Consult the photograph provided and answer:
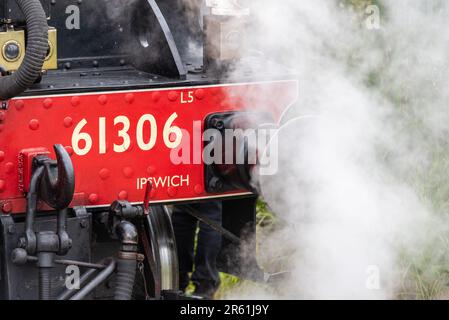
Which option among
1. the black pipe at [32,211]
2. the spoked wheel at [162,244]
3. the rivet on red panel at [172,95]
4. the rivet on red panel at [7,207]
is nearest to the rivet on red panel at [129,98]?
the rivet on red panel at [172,95]

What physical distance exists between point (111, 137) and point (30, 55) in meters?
0.38

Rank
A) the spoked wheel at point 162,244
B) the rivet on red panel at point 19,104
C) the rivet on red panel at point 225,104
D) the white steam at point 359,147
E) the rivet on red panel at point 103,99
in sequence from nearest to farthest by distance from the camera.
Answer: the rivet on red panel at point 19,104 < the rivet on red panel at point 103,99 < the rivet on red panel at point 225,104 < the white steam at point 359,147 < the spoked wheel at point 162,244

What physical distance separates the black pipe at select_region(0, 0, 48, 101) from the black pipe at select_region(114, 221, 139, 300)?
1.70 ft

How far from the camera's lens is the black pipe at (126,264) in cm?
285

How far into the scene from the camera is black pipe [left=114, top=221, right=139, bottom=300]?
285 centimetres

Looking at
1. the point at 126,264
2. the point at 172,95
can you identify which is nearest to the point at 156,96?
the point at 172,95

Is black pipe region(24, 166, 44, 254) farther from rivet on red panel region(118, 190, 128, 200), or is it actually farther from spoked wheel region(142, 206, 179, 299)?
spoked wheel region(142, 206, 179, 299)

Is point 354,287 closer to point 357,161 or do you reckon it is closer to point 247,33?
point 357,161

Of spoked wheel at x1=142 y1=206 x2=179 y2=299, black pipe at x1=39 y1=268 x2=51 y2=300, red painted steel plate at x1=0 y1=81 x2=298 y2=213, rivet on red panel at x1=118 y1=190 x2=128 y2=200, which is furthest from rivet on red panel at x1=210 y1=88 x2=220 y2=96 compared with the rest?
black pipe at x1=39 y1=268 x2=51 y2=300

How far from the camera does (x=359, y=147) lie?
371 centimetres

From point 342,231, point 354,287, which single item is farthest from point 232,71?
point 354,287

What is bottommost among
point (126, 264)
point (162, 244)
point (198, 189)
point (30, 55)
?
point (162, 244)

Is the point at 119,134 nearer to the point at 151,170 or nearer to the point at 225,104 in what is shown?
the point at 151,170

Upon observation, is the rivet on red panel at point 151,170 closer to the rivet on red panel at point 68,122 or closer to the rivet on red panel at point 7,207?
the rivet on red panel at point 68,122
